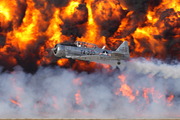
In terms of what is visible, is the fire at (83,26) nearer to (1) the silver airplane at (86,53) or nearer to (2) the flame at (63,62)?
(2) the flame at (63,62)

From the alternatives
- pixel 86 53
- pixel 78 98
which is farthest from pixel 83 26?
pixel 78 98

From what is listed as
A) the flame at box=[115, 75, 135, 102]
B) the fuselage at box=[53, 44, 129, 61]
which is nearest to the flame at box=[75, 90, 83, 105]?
the flame at box=[115, 75, 135, 102]

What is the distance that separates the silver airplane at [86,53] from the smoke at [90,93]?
6829 mm

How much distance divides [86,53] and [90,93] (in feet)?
75.0

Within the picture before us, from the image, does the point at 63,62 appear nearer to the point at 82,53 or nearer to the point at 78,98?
the point at 78,98

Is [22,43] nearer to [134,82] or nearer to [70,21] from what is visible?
[70,21]

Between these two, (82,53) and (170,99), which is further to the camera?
Result: (170,99)

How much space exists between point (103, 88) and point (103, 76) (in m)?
4.36

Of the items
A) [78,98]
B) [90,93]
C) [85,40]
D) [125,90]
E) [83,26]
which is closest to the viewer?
[85,40]

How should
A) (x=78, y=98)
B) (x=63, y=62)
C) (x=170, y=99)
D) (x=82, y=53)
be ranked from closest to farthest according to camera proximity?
(x=82, y=53), (x=63, y=62), (x=78, y=98), (x=170, y=99)

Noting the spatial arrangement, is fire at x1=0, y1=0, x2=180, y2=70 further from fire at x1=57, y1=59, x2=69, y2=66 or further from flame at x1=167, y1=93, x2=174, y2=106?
flame at x1=167, y1=93, x2=174, y2=106

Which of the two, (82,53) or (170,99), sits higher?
(82,53)

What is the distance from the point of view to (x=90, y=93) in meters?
78.1

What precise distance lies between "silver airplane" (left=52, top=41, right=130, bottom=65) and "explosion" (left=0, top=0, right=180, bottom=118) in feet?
25.2
